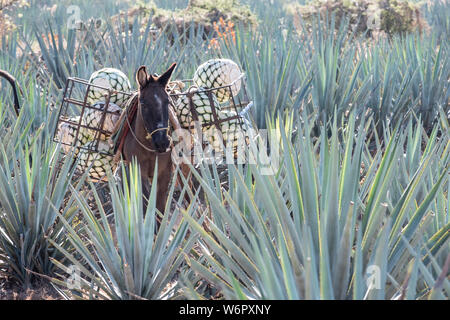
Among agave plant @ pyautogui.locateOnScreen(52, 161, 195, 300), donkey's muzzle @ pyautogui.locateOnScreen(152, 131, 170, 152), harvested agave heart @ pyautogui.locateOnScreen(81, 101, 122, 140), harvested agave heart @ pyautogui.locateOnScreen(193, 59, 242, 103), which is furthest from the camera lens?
harvested agave heart @ pyautogui.locateOnScreen(193, 59, 242, 103)

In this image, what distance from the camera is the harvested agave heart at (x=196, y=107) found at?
4059mm

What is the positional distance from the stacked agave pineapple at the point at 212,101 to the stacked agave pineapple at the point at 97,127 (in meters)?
0.39

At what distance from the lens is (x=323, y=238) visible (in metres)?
1.92

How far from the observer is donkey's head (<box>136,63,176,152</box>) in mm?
3514

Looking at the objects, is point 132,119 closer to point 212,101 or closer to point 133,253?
point 212,101

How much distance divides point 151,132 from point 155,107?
0.14 m

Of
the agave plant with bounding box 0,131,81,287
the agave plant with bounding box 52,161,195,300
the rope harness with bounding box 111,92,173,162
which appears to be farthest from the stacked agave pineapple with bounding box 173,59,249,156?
the agave plant with bounding box 52,161,195,300

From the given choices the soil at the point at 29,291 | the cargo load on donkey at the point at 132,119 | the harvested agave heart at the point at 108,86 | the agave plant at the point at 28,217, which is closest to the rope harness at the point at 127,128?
the cargo load on donkey at the point at 132,119

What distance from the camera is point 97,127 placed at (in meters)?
4.04

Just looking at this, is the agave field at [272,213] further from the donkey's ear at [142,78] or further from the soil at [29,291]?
the donkey's ear at [142,78]

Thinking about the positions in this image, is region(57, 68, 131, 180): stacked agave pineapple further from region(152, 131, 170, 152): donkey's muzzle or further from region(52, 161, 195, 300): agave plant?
region(52, 161, 195, 300): agave plant

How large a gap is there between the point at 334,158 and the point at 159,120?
60.6 inches

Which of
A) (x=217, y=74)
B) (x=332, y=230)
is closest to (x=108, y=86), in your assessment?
(x=217, y=74)
